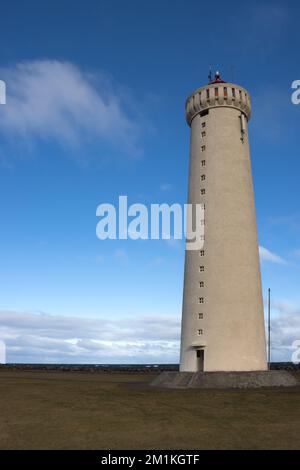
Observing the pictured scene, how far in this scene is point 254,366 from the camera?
33.4 meters

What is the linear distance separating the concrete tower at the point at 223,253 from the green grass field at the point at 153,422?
28.7 feet

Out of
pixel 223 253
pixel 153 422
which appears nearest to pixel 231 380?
pixel 223 253

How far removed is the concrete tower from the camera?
3359 cm

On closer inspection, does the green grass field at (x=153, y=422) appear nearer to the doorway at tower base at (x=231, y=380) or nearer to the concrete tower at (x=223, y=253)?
the doorway at tower base at (x=231, y=380)

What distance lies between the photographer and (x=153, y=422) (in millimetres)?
16531

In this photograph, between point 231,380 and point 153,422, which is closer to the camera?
point 153,422

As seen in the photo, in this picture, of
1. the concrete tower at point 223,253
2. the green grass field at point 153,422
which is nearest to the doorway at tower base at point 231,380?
the concrete tower at point 223,253

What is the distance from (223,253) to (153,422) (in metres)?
19.9

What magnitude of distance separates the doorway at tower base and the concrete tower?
1.80 meters

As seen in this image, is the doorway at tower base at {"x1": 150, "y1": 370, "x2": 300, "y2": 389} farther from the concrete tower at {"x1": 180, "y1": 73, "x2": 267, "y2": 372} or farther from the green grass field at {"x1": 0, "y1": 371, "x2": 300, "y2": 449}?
the green grass field at {"x1": 0, "y1": 371, "x2": 300, "y2": 449}

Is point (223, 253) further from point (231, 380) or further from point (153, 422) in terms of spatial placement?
point (153, 422)
